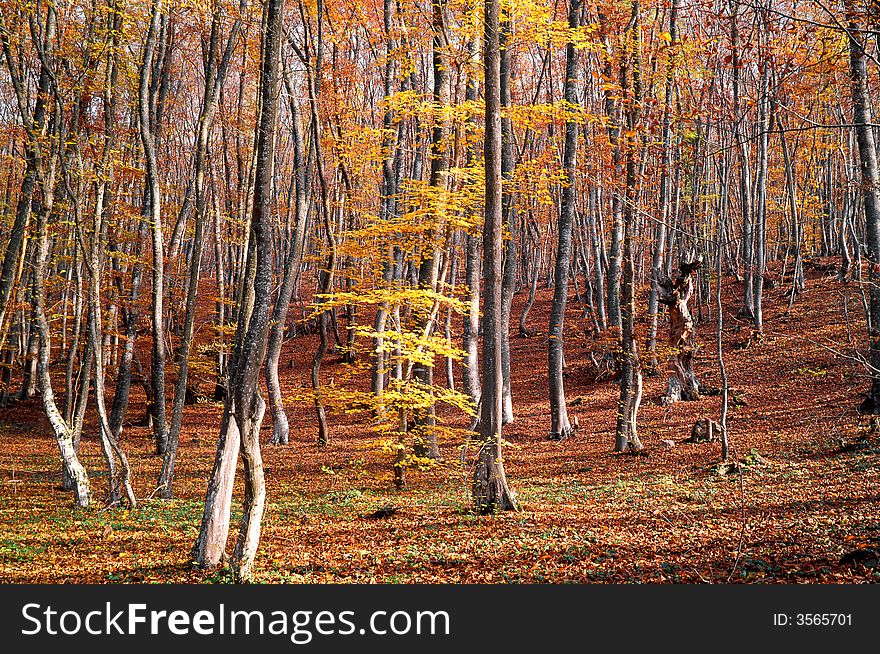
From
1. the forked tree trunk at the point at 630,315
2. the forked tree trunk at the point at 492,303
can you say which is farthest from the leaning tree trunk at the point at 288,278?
the forked tree trunk at the point at 630,315

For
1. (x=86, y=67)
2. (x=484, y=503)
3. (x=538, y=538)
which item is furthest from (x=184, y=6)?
(x=538, y=538)

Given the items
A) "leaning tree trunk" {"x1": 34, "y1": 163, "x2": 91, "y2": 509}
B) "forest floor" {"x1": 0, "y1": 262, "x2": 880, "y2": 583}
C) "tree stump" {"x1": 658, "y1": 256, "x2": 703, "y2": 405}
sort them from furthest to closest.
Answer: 1. "tree stump" {"x1": 658, "y1": 256, "x2": 703, "y2": 405}
2. "leaning tree trunk" {"x1": 34, "y1": 163, "x2": 91, "y2": 509}
3. "forest floor" {"x1": 0, "y1": 262, "x2": 880, "y2": 583}

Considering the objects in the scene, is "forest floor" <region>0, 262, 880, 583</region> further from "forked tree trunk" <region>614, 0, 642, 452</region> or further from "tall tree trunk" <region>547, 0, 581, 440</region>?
"tall tree trunk" <region>547, 0, 581, 440</region>

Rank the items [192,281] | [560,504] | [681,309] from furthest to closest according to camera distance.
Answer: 1. [681,309]
2. [192,281]
3. [560,504]

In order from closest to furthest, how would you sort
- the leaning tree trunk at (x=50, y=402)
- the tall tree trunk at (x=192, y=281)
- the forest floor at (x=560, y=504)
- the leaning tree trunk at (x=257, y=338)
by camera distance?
the leaning tree trunk at (x=257, y=338) → the forest floor at (x=560, y=504) → the leaning tree trunk at (x=50, y=402) → the tall tree trunk at (x=192, y=281)

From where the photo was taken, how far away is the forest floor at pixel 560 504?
22.5 ft

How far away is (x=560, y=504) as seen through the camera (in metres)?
9.70

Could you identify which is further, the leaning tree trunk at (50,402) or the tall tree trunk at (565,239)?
the tall tree trunk at (565,239)

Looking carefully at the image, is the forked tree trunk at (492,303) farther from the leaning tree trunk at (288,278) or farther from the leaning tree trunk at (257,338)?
the leaning tree trunk at (257,338)

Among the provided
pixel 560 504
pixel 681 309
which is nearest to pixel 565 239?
pixel 681 309

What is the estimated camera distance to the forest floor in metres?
6.85

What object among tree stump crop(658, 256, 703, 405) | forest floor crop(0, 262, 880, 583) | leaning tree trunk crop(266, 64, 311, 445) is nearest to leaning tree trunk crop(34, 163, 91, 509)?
forest floor crop(0, 262, 880, 583)

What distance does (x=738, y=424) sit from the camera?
45.8ft

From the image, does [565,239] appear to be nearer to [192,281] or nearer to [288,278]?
[192,281]
